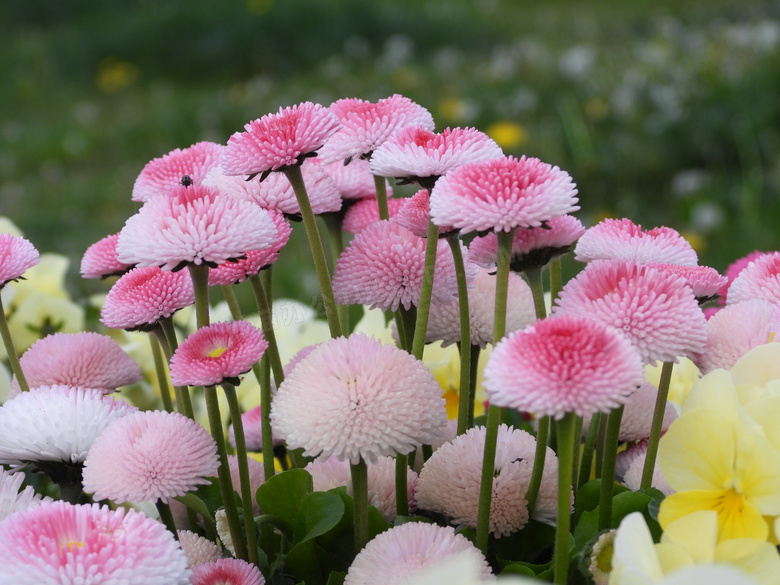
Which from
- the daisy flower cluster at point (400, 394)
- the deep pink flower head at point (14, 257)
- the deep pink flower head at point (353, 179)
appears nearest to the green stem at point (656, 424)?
the daisy flower cluster at point (400, 394)

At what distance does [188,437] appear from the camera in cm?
45

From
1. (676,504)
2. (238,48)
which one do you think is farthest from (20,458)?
(238,48)

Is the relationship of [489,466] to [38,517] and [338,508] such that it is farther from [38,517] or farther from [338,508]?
[38,517]

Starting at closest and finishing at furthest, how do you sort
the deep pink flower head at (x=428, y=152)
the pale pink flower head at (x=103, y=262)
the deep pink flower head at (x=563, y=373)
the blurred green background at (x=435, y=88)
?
the deep pink flower head at (x=563, y=373)
the deep pink flower head at (x=428, y=152)
the pale pink flower head at (x=103, y=262)
the blurred green background at (x=435, y=88)

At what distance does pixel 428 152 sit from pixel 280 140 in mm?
73

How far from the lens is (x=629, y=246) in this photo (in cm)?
49

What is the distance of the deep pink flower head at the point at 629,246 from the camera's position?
49 centimetres

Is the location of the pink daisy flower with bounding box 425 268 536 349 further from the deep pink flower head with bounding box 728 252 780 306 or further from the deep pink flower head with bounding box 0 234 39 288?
the deep pink flower head with bounding box 0 234 39 288

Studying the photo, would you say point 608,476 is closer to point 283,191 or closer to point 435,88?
point 283,191

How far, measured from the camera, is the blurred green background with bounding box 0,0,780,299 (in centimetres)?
276

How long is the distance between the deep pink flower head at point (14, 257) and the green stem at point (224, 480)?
0.39ft

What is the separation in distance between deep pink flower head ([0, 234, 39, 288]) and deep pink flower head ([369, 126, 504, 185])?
19 cm

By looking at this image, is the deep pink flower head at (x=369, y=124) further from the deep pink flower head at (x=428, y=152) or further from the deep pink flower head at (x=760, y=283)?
the deep pink flower head at (x=760, y=283)

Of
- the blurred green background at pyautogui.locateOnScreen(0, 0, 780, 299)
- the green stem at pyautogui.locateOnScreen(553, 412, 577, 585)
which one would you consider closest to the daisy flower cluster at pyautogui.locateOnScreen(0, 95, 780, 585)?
the green stem at pyautogui.locateOnScreen(553, 412, 577, 585)
